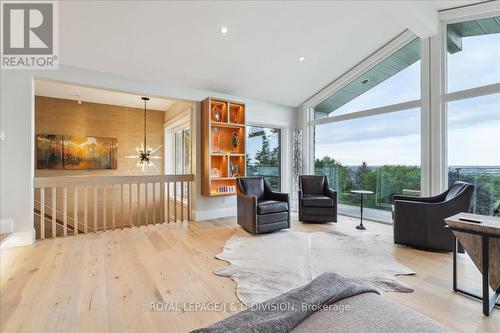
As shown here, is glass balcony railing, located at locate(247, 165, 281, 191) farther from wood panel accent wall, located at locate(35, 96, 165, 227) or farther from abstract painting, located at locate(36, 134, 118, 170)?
abstract painting, located at locate(36, 134, 118, 170)

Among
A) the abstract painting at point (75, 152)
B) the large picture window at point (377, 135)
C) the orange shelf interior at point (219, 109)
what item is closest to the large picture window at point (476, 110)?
the large picture window at point (377, 135)

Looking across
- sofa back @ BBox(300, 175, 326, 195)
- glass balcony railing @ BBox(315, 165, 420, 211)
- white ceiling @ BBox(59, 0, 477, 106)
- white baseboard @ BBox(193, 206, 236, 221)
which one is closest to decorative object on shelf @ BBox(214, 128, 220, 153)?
white ceiling @ BBox(59, 0, 477, 106)

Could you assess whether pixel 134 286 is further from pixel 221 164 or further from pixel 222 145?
pixel 222 145

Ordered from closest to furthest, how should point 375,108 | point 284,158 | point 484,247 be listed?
point 484,247 < point 375,108 < point 284,158

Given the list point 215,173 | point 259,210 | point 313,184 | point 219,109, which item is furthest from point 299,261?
point 219,109

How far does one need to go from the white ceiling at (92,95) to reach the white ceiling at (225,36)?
146 cm

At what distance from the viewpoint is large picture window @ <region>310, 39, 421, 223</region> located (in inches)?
163

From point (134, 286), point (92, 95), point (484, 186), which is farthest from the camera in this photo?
point (92, 95)

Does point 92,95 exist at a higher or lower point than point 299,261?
higher

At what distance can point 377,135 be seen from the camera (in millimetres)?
4617

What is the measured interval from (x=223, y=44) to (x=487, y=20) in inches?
150

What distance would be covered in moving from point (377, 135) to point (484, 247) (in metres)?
3.03

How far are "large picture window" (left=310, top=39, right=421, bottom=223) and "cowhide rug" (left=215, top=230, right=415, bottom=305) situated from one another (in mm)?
1225

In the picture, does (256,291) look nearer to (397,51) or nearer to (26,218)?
(26,218)
